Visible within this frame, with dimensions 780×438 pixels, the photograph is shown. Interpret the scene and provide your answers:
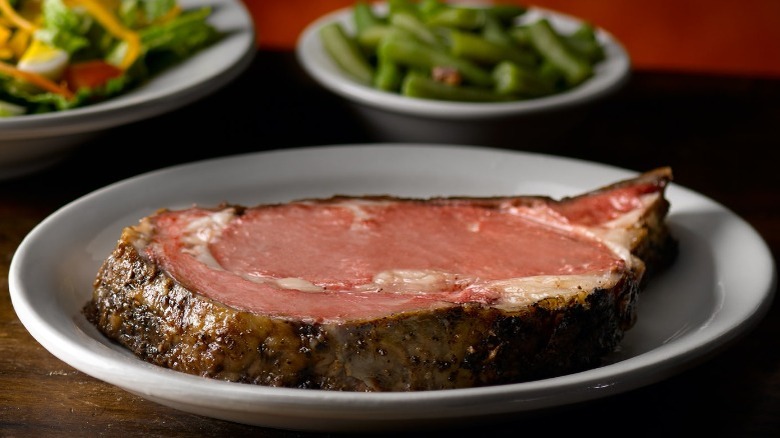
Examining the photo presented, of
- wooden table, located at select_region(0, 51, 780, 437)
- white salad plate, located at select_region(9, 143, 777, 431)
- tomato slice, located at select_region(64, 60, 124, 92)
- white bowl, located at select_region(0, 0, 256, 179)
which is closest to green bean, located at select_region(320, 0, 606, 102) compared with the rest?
wooden table, located at select_region(0, 51, 780, 437)

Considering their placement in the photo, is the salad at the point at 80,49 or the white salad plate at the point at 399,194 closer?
the white salad plate at the point at 399,194

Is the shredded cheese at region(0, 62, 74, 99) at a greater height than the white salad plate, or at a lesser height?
lesser

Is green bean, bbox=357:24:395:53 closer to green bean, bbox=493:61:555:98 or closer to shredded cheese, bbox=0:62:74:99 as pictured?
green bean, bbox=493:61:555:98

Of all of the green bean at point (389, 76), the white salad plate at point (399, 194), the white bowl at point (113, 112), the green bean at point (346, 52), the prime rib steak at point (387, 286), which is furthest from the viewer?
the green bean at point (346, 52)

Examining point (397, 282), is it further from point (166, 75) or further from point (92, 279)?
point (166, 75)

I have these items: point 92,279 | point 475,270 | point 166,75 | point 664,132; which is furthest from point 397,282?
point 664,132

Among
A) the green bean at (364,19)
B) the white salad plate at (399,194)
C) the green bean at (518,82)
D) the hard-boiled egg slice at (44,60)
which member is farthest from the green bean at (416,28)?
the hard-boiled egg slice at (44,60)

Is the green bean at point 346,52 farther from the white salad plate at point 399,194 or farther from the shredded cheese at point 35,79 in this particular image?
the shredded cheese at point 35,79
